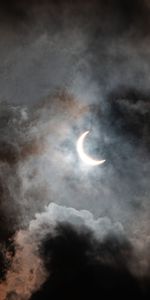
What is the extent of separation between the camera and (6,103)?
1086cm

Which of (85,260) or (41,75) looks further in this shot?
(85,260)

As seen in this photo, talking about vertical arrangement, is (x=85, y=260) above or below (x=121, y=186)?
below

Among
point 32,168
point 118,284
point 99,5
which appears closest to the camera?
point 99,5

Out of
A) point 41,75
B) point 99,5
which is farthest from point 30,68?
point 99,5

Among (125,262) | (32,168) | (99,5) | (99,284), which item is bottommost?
(99,284)

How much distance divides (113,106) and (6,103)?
4999 millimetres

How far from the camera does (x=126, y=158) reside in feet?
35.3

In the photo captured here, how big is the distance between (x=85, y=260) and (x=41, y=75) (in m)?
9.42

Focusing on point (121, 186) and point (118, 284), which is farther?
point (118, 284)

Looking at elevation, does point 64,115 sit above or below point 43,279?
above

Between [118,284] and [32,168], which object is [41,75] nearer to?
[32,168]

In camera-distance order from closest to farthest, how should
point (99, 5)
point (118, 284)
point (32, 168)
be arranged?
point (99, 5), point (32, 168), point (118, 284)

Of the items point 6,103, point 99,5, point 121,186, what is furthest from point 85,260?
point 99,5

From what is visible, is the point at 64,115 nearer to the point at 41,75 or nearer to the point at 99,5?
the point at 41,75
